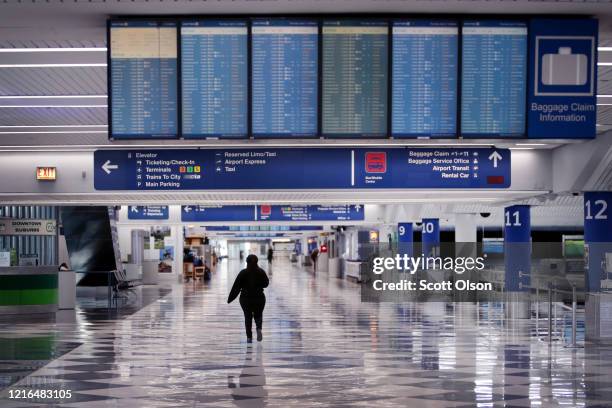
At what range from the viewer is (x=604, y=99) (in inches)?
488

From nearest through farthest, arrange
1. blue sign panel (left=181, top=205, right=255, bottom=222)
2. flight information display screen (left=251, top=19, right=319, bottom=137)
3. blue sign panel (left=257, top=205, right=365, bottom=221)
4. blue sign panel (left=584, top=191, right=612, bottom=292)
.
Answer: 1. flight information display screen (left=251, top=19, right=319, bottom=137)
2. blue sign panel (left=584, top=191, right=612, bottom=292)
3. blue sign panel (left=181, top=205, right=255, bottom=222)
4. blue sign panel (left=257, top=205, right=365, bottom=221)

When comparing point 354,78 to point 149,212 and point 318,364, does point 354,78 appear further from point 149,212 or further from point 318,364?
point 149,212

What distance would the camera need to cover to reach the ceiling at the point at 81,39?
23.5ft

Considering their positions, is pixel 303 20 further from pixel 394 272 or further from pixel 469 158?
pixel 394 272

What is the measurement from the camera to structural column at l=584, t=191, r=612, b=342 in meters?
16.2

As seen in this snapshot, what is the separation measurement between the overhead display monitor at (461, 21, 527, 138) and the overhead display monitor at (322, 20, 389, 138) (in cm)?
73

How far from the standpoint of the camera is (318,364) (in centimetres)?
1294

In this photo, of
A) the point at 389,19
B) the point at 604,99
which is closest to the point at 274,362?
the point at 604,99

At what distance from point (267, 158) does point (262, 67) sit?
630cm

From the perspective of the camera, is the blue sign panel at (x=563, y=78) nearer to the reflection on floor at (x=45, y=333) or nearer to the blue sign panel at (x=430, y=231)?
the reflection on floor at (x=45, y=333)

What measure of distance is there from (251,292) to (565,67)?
379 inches

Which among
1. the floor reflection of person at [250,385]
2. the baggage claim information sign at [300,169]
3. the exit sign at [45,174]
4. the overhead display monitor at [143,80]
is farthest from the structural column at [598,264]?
the exit sign at [45,174]

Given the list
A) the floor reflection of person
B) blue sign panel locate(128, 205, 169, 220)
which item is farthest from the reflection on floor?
blue sign panel locate(128, 205, 169, 220)

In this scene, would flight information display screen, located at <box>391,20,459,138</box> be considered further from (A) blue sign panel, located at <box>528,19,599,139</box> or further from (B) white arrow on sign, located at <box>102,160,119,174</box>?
(B) white arrow on sign, located at <box>102,160,119,174</box>
